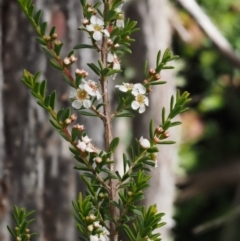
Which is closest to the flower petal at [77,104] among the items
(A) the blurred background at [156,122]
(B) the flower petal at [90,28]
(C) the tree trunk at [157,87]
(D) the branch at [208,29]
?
(B) the flower petal at [90,28]

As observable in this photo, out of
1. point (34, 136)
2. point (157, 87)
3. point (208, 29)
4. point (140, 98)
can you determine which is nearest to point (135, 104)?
point (140, 98)

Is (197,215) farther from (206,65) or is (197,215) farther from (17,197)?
(17,197)

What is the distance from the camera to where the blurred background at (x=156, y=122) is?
1558 millimetres

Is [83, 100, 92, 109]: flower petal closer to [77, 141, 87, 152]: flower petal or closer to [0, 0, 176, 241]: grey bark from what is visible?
[77, 141, 87, 152]: flower petal

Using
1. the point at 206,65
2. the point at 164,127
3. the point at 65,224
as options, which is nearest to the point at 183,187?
the point at 206,65

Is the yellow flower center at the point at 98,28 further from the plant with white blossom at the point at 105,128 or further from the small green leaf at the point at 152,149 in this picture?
the small green leaf at the point at 152,149

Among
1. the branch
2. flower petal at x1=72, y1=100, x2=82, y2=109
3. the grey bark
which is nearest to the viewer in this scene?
flower petal at x1=72, y1=100, x2=82, y2=109

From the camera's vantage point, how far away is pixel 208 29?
89.8 inches

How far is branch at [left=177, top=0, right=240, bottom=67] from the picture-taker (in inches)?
88.6

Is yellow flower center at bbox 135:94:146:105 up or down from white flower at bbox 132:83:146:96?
down

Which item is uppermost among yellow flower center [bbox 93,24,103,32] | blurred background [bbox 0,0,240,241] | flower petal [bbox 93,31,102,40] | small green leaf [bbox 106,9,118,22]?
small green leaf [bbox 106,9,118,22]

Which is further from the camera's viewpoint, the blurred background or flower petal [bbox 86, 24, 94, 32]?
the blurred background

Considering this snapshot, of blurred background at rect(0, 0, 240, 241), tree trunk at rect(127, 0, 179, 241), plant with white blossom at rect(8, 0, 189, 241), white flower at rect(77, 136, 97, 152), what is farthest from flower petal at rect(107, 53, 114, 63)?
tree trunk at rect(127, 0, 179, 241)

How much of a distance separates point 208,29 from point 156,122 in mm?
427
